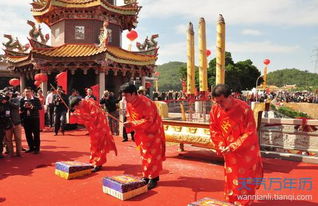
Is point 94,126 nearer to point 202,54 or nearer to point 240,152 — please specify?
point 240,152

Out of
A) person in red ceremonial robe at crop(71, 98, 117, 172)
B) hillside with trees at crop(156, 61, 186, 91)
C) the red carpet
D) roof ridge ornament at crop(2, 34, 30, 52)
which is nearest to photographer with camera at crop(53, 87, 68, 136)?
the red carpet

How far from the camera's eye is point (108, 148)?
16.6 feet

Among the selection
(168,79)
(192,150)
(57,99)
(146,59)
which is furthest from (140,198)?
(168,79)

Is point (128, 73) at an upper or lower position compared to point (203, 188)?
upper

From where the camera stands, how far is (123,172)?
488 centimetres

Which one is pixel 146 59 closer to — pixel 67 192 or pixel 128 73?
pixel 128 73

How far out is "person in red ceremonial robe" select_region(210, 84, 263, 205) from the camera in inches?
115

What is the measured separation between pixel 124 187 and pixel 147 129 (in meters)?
0.90

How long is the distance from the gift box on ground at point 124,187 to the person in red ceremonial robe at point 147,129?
0.24 m

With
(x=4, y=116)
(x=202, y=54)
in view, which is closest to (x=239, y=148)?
(x=4, y=116)

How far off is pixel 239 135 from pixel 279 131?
3.27 meters

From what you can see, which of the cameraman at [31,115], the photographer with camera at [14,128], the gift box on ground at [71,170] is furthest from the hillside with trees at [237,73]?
the gift box on ground at [71,170]

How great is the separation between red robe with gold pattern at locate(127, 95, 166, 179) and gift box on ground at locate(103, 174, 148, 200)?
0.28 metres

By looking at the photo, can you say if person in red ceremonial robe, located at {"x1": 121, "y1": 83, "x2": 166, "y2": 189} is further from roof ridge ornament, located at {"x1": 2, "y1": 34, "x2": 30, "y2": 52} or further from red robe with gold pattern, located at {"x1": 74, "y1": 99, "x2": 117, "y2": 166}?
roof ridge ornament, located at {"x1": 2, "y1": 34, "x2": 30, "y2": 52}
